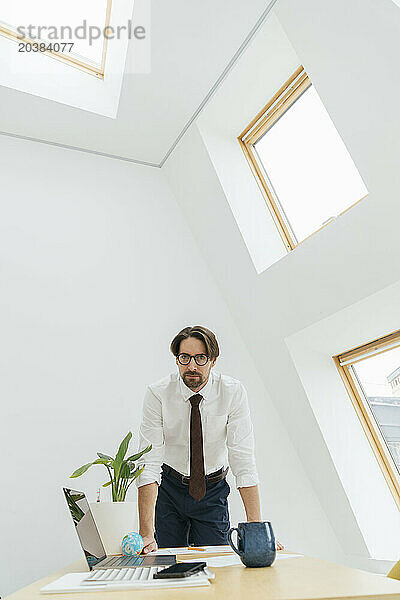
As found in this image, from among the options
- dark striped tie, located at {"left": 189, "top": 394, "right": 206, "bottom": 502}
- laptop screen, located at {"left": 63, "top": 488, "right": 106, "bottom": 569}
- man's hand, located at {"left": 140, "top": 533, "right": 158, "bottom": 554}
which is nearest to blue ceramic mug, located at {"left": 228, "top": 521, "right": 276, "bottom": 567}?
laptop screen, located at {"left": 63, "top": 488, "right": 106, "bottom": 569}

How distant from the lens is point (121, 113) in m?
3.44

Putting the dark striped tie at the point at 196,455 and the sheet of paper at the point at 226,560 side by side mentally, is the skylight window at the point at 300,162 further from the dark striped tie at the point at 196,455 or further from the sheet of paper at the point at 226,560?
the sheet of paper at the point at 226,560

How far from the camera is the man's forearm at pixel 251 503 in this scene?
2138 millimetres

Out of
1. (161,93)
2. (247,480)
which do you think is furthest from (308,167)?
(247,480)

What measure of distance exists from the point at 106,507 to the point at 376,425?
8.12 ft

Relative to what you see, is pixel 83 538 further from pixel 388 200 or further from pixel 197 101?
pixel 197 101

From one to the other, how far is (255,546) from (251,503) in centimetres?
91

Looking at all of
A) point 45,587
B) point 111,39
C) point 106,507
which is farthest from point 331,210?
point 45,587

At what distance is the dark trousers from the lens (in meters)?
2.28

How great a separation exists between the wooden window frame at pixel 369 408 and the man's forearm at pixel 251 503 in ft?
5.18

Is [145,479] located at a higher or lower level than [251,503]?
higher

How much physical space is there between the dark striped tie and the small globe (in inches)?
29.0

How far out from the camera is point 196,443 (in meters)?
2.33

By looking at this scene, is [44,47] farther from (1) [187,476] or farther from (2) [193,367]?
(1) [187,476]
